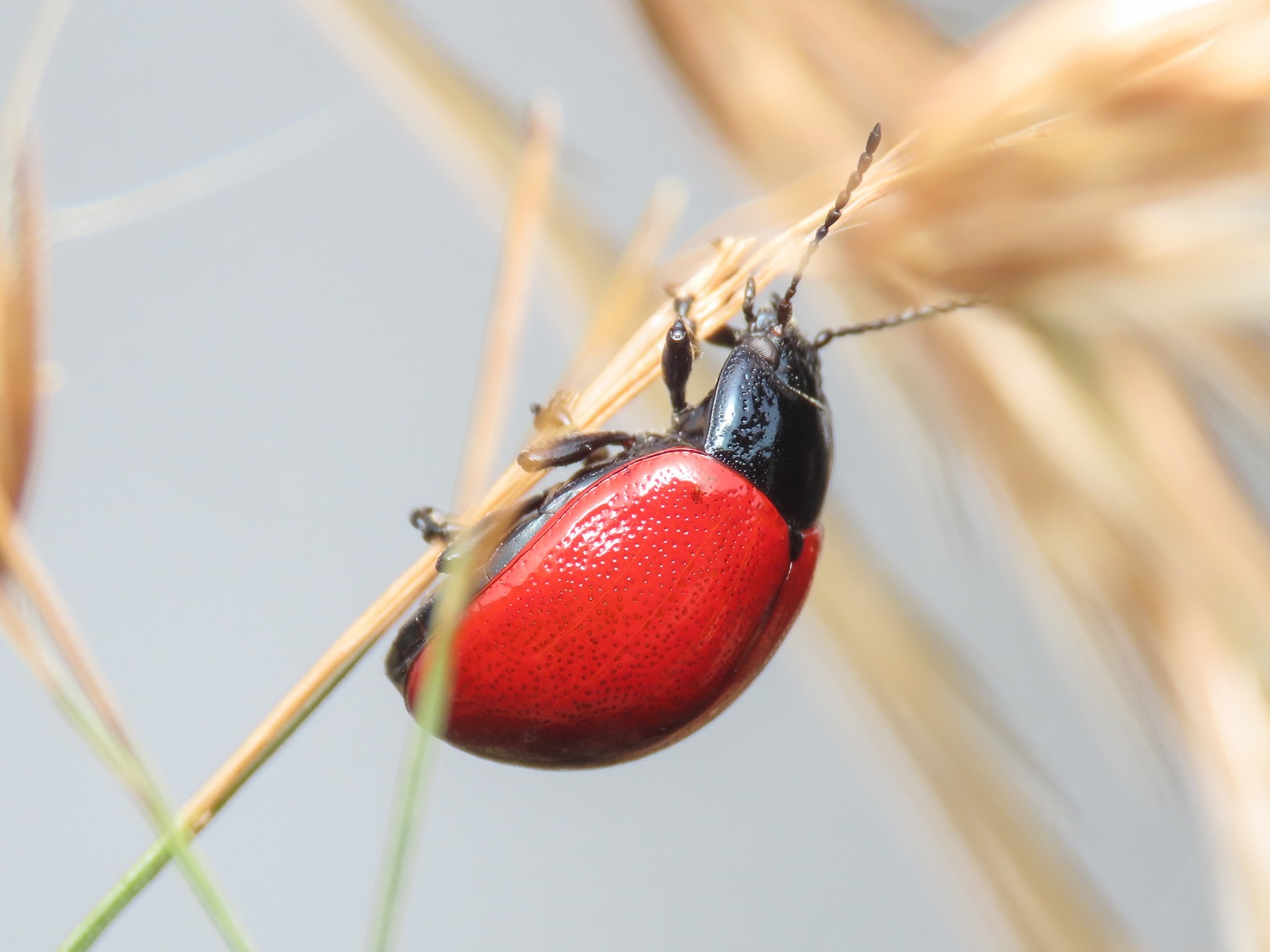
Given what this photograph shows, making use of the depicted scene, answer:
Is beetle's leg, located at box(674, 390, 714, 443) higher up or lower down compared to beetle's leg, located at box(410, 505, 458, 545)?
higher up

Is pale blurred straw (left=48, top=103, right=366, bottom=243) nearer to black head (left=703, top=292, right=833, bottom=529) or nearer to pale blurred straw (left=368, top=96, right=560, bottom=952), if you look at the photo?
pale blurred straw (left=368, top=96, right=560, bottom=952)

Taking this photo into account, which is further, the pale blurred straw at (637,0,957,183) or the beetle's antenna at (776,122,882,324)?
the pale blurred straw at (637,0,957,183)

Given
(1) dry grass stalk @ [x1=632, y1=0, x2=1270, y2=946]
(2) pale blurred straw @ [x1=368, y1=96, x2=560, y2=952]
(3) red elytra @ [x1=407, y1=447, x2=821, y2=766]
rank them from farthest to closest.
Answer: (3) red elytra @ [x1=407, y1=447, x2=821, y2=766]
(1) dry grass stalk @ [x1=632, y1=0, x2=1270, y2=946]
(2) pale blurred straw @ [x1=368, y1=96, x2=560, y2=952]

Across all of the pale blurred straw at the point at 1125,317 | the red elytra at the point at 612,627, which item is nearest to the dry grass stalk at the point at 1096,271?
the pale blurred straw at the point at 1125,317

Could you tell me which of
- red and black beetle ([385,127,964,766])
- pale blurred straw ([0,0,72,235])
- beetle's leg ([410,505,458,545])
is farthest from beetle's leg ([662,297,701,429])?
pale blurred straw ([0,0,72,235])

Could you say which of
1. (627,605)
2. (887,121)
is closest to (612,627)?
(627,605)

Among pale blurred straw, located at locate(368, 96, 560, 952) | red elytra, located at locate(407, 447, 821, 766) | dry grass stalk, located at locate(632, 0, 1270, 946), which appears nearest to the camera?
pale blurred straw, located at locate(368, 96, 560, 952)

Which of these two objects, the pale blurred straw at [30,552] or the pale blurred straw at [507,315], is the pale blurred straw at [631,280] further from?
the pale blurred straw at [30,552]

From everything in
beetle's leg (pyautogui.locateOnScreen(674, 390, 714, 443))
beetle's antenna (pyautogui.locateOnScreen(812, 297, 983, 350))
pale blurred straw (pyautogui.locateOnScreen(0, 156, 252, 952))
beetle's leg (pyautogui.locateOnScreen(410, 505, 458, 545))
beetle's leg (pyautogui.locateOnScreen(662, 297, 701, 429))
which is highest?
beetle's antenna (pyautogui.locateOnScreen(812, 297, 983, 350))
